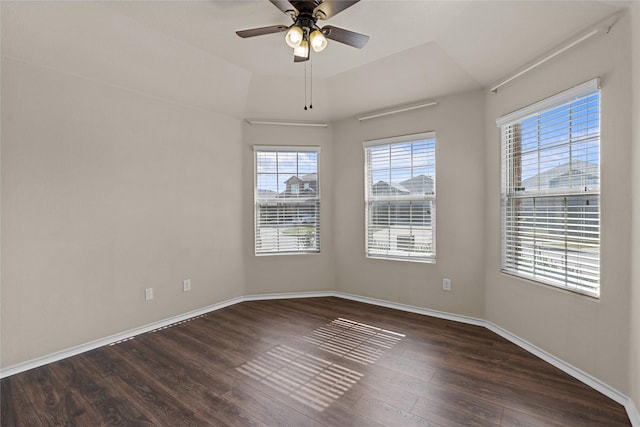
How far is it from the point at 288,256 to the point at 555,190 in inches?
122

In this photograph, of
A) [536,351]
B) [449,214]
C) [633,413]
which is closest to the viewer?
[633,413]

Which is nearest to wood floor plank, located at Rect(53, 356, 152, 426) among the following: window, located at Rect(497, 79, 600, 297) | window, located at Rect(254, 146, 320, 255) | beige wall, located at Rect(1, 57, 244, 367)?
beige wall, located at Rect(1, 57, 244, 367)

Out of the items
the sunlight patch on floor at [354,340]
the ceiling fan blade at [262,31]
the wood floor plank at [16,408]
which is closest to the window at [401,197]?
the sunlight patch on floor at [354,340]

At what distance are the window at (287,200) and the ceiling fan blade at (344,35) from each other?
2016mm

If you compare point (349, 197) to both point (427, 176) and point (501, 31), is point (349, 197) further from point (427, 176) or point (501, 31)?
point (501, 31)

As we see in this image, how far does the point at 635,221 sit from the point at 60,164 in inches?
171

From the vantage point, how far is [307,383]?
215 centimetres

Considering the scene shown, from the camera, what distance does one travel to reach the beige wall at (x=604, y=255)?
1.89m

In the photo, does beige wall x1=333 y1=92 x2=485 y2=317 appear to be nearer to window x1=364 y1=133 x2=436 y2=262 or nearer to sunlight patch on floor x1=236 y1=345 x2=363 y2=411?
window x1=364 y1=133 x2=436 y2=262

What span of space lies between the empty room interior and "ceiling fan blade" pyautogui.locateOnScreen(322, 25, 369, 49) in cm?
3

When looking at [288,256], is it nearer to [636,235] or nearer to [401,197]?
[401,197]

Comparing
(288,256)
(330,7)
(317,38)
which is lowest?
(288,256)

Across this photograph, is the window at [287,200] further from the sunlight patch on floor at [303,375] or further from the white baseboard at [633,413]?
the white baseboard at [633,413]

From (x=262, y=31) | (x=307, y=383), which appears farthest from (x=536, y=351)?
(x=262, y=31)
